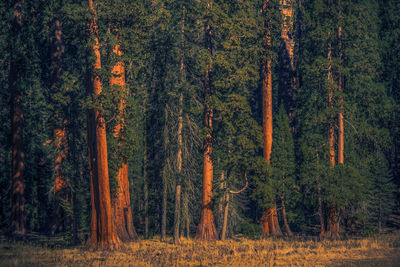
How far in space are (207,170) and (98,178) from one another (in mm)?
6331

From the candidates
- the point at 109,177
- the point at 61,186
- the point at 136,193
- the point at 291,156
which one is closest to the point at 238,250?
the point at 109,177

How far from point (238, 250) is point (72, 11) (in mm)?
11425

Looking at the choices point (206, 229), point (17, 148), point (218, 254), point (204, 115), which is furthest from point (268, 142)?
point (17, 148)

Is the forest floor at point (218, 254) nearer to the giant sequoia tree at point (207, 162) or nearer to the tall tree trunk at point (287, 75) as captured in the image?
the giant sequoia tree at point (207, 162)

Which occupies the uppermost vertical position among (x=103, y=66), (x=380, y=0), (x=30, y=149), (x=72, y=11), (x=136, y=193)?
(x=380, y=0)

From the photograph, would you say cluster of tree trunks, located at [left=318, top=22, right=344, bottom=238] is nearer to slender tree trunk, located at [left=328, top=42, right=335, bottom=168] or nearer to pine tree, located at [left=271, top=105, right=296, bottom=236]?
slender tree trunk, located at [left=328, top=42, right=335, bottom=168]

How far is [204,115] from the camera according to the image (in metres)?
25.5

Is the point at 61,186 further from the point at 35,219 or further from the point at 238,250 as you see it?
the point at 238,250

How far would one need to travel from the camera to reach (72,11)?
20.7m

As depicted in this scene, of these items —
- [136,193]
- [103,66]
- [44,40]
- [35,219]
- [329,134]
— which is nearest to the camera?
[103,66]

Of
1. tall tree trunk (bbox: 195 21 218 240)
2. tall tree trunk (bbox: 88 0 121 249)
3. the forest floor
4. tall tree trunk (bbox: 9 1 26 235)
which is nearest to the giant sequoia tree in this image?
tall tree trunk (bbox: 195 21 218 240)

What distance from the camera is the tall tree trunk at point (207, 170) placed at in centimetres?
2508

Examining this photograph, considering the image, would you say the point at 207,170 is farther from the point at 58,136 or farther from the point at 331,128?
the point at 58,136

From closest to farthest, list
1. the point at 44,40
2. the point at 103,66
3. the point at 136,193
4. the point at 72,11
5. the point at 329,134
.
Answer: the point at 72,11 < the point at 103,66 < the point at 329,134 < the point at 44,40 < the point at 136,193
